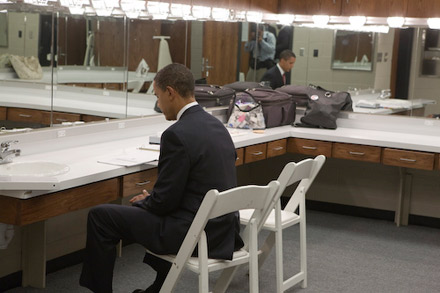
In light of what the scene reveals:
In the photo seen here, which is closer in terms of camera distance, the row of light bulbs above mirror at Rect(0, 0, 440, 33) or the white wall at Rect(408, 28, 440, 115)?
the row of light bulbs above mirror at Rect(0, 0, 440, 33)

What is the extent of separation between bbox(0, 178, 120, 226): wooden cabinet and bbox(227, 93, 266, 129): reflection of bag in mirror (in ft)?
6.18

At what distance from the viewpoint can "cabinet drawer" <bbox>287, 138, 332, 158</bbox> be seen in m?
5.13

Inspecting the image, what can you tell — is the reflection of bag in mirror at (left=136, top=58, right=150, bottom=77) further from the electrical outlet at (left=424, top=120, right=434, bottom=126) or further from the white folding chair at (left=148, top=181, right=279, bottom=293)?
the electrical outlet at (left=424, top=120, right=434, bottom=126)

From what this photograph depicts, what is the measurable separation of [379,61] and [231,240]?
2.93 metres

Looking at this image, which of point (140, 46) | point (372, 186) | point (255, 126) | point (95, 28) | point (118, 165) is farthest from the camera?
point (372, 186)

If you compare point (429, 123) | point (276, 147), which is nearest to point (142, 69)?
point (276, 147)

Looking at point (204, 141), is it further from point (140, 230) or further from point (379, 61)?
point (379, 61)

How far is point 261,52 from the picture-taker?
19.5 feet

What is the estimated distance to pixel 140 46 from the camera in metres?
4.74

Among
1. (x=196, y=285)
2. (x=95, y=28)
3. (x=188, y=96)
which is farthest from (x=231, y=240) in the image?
(x=95, y=28)

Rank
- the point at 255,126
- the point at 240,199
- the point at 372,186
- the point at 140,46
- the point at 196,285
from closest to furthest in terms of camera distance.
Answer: the point at 240,199 → the point at 196,285 → the point at 140,46 → the point at 255,126 → the point at 372,186

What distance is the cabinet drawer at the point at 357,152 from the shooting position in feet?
16.3

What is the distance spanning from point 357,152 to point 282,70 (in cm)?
118

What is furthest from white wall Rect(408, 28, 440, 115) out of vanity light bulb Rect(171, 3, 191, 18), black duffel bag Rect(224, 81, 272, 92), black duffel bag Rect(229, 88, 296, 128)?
vanity light bulb Rect(171, 3, 191, 18)
